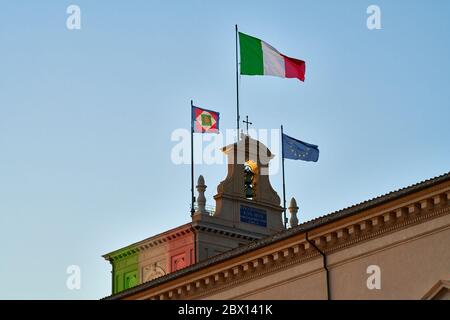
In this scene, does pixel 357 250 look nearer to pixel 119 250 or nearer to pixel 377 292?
pixel 377 292

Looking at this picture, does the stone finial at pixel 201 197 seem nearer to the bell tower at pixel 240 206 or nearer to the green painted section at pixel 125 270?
the bell tower at pixel 240 206

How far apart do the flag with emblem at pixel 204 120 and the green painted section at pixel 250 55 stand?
337 inches

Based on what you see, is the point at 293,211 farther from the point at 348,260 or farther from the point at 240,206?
the point at 348,260

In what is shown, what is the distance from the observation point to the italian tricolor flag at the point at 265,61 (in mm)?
57438

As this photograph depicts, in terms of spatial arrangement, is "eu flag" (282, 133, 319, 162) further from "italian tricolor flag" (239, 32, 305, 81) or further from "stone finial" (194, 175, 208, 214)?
"italian tricolor flag" (239, 32, 305, 81)

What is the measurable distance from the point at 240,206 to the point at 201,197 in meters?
2.09

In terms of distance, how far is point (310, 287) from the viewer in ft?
132

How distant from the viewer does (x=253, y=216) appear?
68.0m

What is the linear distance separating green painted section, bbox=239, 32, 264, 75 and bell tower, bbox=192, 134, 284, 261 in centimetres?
802

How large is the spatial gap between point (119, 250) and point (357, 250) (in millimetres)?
34462

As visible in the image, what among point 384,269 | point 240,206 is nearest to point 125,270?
point 240,206

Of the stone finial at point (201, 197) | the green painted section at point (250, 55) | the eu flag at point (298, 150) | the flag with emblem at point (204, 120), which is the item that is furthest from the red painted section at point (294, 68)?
the stone finial at point (201, 197)
